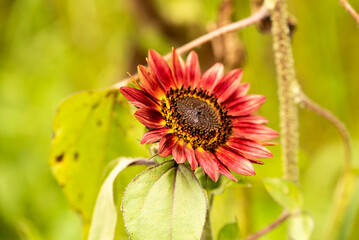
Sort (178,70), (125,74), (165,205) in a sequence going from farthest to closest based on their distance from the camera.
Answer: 1. (125,74)
2. (178,70)
3. (165,205)

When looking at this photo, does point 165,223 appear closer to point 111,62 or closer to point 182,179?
point 182,179

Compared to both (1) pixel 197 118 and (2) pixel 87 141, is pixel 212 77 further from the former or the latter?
(2) pixel 87 141

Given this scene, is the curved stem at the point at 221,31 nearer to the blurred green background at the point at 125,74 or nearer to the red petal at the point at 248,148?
the red petal at the point at 248,148

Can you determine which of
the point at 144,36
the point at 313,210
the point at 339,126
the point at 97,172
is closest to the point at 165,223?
the point at 97,172

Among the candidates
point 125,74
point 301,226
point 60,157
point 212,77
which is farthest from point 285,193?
point 125,74

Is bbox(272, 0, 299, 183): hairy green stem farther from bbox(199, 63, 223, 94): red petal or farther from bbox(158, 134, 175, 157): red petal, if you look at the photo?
bbox(158, 134, 175, 157): red petal

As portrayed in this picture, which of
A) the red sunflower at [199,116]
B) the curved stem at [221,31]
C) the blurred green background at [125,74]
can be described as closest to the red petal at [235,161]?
the red sunflower at [199,116]

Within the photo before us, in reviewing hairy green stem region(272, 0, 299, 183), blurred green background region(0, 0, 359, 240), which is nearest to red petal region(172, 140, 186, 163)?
hairy green stem region(272, 0, 299, 183)
